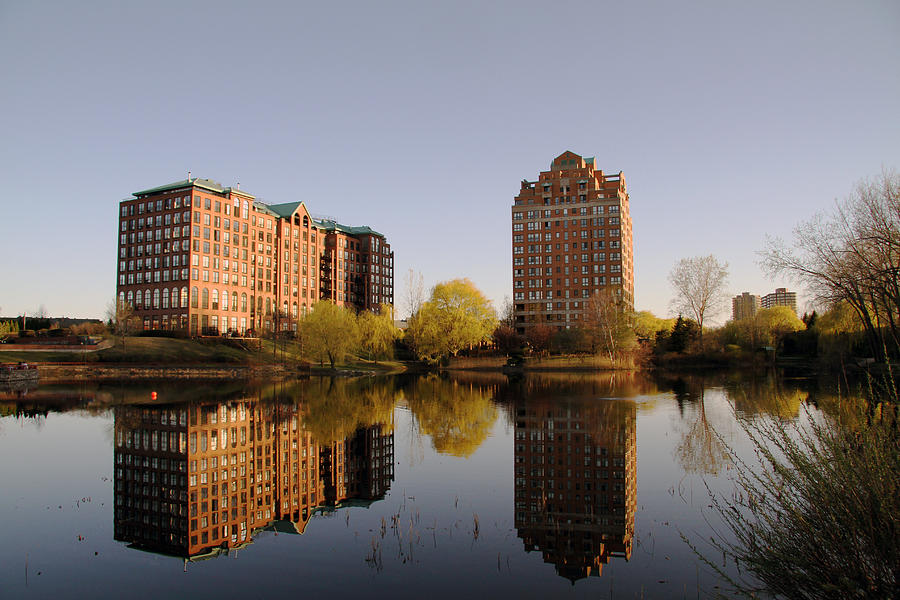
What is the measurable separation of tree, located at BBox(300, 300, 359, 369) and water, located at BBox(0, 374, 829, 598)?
47.2 metres

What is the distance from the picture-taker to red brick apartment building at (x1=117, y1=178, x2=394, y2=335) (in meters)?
104

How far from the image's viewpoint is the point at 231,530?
13492mm

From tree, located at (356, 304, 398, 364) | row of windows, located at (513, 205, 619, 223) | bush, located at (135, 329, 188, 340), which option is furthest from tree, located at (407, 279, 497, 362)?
row of windows, located at (513, 205, 619, 223)

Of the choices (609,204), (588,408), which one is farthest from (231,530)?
A: (609,204)

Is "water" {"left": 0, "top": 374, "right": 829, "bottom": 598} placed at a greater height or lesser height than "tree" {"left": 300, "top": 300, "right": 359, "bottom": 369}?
lesser

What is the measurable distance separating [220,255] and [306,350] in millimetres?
36710

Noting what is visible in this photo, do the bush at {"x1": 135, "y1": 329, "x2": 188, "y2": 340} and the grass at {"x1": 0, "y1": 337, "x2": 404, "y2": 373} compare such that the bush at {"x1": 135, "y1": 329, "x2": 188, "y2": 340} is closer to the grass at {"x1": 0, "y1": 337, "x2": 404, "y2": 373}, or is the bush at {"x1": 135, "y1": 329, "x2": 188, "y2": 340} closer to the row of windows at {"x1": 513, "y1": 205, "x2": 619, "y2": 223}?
the grass at {"x1": 0, "y1": 337, "x2": 404, "y2": 373}

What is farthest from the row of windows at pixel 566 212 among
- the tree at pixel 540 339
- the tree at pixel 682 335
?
the tree at pixel 682 335

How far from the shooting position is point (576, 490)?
52.5ft

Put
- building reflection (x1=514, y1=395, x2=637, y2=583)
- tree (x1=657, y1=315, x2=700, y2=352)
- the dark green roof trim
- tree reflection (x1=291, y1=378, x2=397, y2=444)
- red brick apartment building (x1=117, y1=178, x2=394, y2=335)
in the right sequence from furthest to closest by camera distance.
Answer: the dark green roof trim < red brick apartment building (x1=117, y1=178, x2=394, y2=335) < tree (x1=657, y1=315, x2=700, y2=352) < tree reflection (x1=291, y1=378, x2=397, y2=444) < building reflection (x1=514, y1=395, x2=637, y2=583)

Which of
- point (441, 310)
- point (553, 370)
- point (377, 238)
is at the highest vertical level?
point (377, 238)

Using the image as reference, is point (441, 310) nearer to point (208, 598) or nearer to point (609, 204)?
point (609, 204)

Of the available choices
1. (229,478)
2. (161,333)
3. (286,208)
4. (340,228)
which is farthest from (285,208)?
(229,478)

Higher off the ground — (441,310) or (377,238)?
(377,238)
